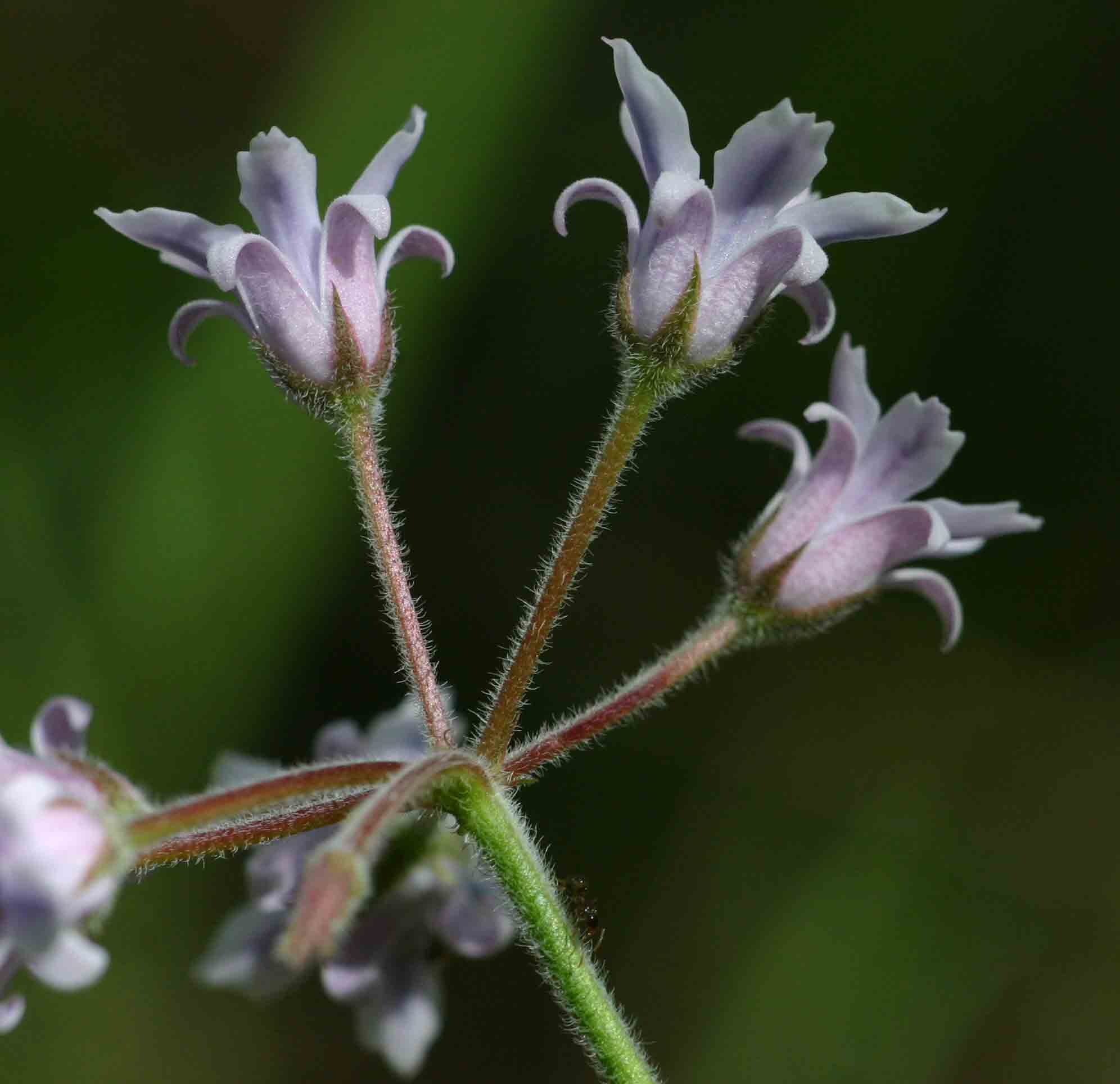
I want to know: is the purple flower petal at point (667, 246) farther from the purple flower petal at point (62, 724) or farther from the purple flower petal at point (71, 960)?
the purple flower petal at point (71, 960)

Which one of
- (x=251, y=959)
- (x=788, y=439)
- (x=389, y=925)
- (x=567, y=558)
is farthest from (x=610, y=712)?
(x=251, y=959)

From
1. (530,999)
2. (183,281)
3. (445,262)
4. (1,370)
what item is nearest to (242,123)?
(183,281)

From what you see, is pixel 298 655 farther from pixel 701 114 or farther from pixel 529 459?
pixel 701 114

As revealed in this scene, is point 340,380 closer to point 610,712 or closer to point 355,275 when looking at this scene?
point 355,275

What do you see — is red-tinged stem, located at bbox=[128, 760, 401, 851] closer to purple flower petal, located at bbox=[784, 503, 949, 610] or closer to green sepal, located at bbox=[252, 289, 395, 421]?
green sepal, located at bbox=[252, 289, 395, 421]

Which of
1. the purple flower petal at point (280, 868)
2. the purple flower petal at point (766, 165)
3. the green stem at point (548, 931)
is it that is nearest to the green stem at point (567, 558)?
the green stem at point (548, 931)

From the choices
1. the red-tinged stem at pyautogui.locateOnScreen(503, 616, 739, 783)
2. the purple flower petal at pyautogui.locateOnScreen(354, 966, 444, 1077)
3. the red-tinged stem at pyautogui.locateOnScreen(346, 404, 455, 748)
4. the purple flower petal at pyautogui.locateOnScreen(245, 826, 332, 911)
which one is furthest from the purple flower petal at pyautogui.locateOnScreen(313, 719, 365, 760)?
the red-tinged stem at pyautogui.locateOnScreen(503, 616, 739, 783)
